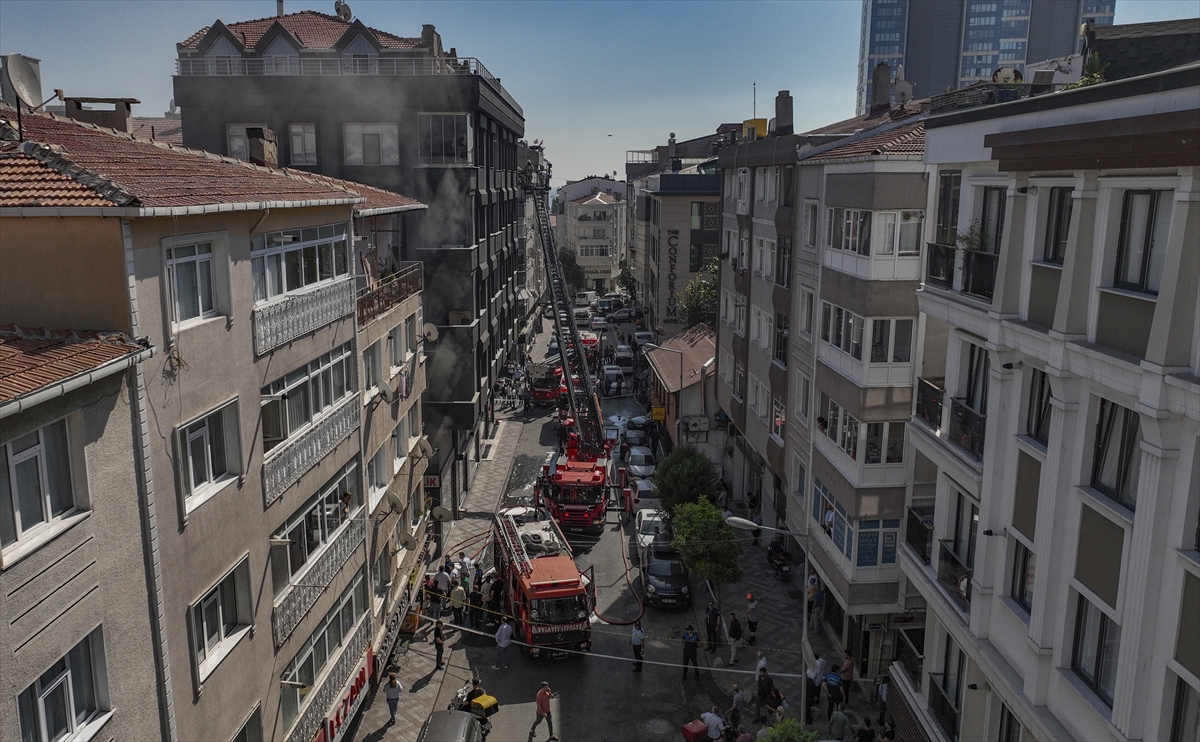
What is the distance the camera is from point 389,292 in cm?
2388

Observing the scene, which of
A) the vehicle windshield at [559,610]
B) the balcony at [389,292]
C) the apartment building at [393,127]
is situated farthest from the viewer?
the apartment building at [393,127]

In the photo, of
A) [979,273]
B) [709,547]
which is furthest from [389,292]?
[979,273]

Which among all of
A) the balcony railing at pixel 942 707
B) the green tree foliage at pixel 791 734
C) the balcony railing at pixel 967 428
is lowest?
the green tree foliage at pixel 791 734

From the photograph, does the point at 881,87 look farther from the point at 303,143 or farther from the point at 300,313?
the point at 300,313

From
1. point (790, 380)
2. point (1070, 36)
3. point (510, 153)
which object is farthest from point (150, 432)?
point (1070, 36)

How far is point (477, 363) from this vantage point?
1481 inches

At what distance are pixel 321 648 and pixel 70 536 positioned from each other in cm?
943

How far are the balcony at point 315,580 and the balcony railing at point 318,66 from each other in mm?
20786

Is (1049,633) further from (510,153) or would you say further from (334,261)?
(510,153)

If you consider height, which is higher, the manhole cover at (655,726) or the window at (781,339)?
the window at (781,339)

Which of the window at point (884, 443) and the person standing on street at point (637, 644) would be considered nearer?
the window at point (884, 443)

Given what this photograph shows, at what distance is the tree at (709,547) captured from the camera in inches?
1076

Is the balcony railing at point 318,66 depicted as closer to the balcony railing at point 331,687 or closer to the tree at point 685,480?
the tree at point 685,480

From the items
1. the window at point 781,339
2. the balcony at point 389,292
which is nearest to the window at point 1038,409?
the balcony at point 389,292
